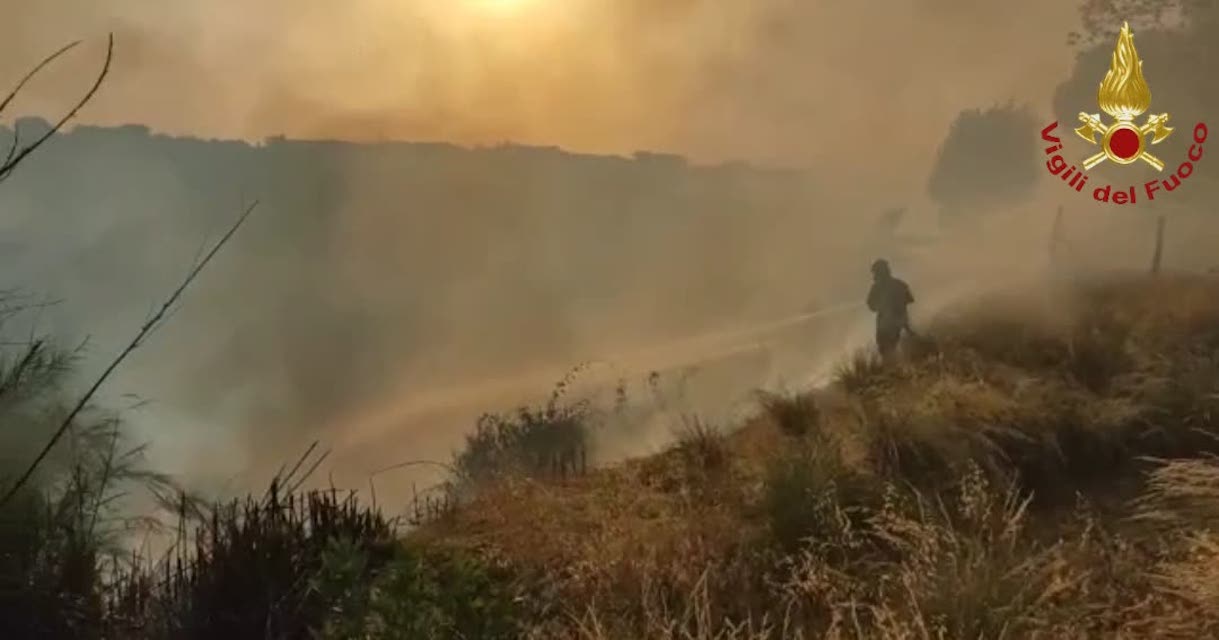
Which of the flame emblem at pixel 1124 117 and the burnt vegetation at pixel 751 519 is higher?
the flame emblem at pixel 1124 117

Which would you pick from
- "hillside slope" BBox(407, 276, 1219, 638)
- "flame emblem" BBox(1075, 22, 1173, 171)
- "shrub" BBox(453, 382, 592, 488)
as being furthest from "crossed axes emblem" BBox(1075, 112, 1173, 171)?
"shrub" BBox(453, 382, 592, 488)

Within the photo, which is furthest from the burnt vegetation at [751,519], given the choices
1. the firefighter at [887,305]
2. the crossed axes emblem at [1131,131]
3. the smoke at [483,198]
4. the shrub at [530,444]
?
the crossed axes emblem at [1131,131]

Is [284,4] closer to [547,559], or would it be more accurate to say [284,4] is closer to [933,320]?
[547,559]

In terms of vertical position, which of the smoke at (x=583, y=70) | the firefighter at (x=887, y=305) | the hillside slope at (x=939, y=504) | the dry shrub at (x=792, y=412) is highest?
the smoke at (x=583, y=70)

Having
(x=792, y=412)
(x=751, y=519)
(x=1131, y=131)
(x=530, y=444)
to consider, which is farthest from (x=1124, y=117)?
(x=530, y=444)

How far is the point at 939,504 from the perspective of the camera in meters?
3.50

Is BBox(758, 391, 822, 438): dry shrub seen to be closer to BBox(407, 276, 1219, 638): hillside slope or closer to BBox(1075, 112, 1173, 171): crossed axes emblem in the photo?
BBox(407, 276, 1219, 638): hillside slope

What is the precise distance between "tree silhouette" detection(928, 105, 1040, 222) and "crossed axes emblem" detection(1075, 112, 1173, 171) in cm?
23

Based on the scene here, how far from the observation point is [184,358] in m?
4.32

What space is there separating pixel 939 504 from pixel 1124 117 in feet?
8.64

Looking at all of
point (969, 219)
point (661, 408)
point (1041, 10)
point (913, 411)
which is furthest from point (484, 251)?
point (1041, 10)

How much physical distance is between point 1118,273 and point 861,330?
147cm

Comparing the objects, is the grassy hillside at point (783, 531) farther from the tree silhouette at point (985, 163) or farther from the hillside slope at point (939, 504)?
the tree silhouette at point (985, 163)

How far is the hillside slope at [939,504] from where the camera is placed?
2.79m
